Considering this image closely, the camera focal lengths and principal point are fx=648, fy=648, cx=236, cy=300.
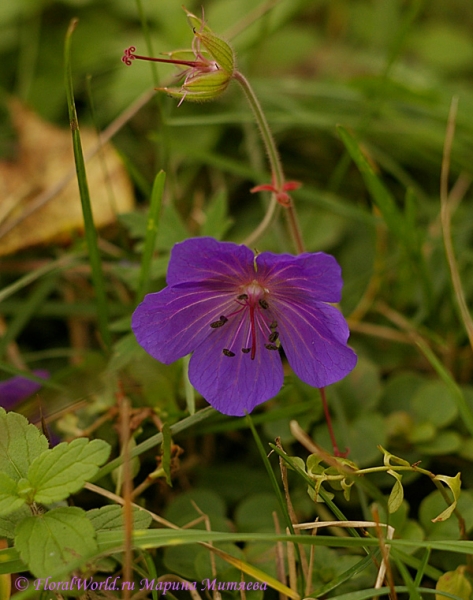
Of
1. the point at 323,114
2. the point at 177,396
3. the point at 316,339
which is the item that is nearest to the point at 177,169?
the point at 323,114

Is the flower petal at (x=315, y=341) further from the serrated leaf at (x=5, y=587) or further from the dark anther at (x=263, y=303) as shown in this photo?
the serrated leaf at (x=5, y=587)

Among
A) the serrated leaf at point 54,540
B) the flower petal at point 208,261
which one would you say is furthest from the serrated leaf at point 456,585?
the flower petal at point 208,261

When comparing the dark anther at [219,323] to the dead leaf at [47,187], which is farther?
the dead leaf at [47,187]

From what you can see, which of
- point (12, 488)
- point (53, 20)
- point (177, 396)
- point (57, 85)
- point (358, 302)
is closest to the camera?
point (12, 488)

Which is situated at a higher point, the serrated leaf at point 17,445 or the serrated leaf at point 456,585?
the serrated leaf at point 17,445

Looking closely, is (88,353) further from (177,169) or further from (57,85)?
(57,85)

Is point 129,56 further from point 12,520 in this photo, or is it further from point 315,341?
point 12,520

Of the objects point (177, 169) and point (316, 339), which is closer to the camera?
point (316, 339)

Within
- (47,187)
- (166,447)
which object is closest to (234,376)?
(166,447)
